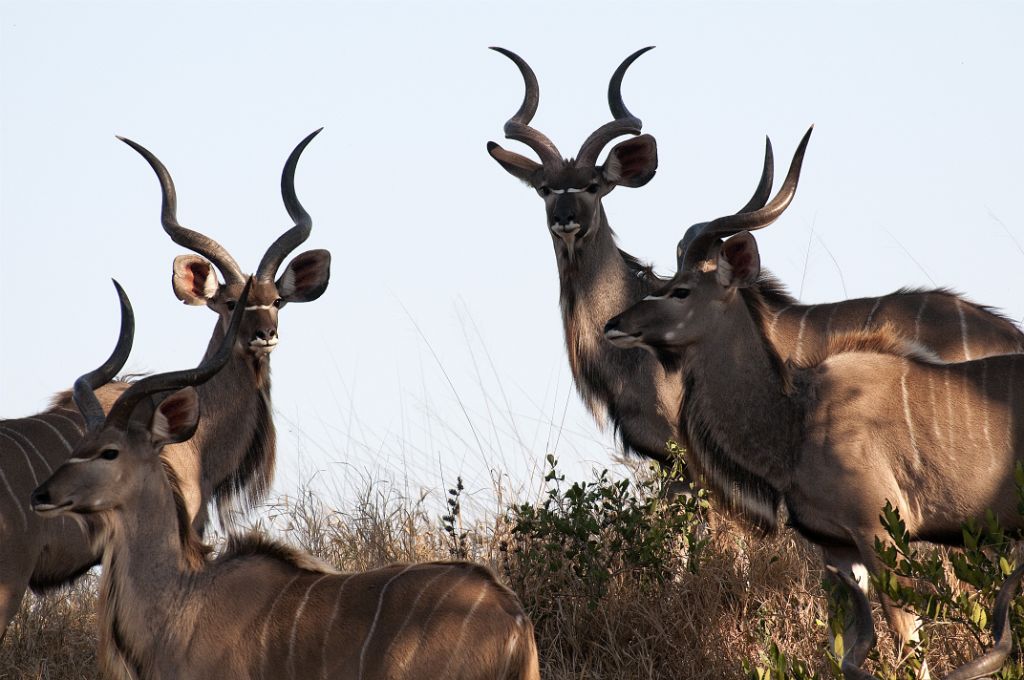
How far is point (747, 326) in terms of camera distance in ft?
17.4

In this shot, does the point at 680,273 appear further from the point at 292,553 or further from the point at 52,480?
the point at 52,480

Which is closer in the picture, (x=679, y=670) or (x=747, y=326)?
(x=679, y=670)

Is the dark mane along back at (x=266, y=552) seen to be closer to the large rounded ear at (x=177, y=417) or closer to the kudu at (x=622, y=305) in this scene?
the large rounded ear at (x=177, y=417)

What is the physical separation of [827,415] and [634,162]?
7.72 ft

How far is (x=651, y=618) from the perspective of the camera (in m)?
4.88

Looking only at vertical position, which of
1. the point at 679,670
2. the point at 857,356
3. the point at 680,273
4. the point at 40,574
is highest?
the point at 680,273

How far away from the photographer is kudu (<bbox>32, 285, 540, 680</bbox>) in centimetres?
391

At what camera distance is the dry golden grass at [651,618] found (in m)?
4.76

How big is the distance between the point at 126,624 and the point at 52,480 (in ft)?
1.55

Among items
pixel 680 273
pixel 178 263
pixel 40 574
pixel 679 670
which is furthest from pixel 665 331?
pixel 40 574

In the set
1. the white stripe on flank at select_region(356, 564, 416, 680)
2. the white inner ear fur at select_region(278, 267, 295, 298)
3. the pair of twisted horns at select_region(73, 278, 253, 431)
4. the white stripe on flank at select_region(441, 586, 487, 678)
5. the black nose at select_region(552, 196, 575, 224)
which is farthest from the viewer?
the black nose at select_region(552, 196, 575, 224)

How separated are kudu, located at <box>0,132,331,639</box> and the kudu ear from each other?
1.79 metres

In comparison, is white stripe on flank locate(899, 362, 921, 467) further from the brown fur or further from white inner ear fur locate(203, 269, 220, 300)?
white inner ear fur locate(203, 269, 220, 300)

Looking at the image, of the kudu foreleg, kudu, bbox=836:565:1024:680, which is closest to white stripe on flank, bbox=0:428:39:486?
the kudu foreleg
